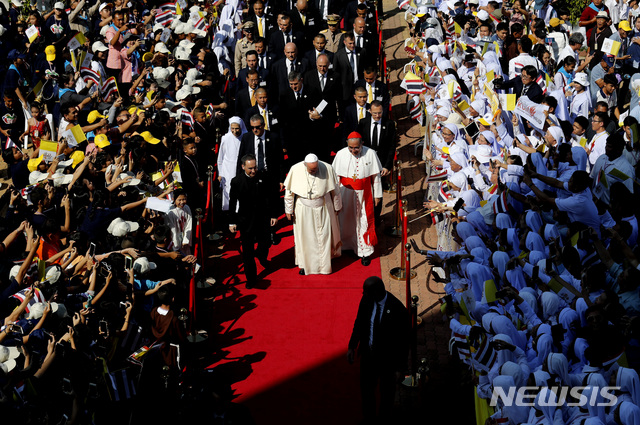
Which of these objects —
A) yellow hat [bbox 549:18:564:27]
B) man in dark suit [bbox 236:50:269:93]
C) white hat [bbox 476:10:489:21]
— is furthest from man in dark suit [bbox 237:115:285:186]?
yellow hat [bbox 549:18:564:27]

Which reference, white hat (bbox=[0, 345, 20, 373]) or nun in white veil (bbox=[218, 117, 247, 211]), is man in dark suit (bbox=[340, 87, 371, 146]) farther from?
white hat (bbox=[0, 345, 20, 373])

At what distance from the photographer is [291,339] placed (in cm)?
1042

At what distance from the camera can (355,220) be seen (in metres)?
12.2

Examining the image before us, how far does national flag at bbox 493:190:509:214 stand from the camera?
9.68 m

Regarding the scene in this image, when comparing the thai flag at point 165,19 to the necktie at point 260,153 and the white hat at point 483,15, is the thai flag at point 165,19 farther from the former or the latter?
the white hat at point 483,15

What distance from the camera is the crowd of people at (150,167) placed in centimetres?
792

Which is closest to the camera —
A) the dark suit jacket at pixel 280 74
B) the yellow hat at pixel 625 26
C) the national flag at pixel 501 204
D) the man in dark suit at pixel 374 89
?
the national flag at pixel 501 204

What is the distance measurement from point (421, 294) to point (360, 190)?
5.84 ft

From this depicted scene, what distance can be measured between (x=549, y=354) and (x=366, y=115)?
6490mm

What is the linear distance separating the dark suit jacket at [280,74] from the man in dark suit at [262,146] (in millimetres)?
1670

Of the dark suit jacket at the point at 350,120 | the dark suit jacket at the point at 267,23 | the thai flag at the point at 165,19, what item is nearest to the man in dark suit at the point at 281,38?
the dark suit jacket at the point at 267,23

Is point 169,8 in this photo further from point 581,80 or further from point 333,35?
point 581,80

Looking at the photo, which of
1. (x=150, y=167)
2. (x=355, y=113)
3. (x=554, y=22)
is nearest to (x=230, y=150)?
(x=150, y=167)
